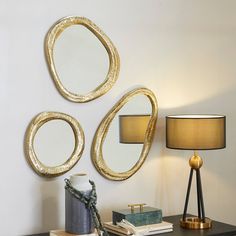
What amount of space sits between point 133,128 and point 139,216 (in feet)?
1.82

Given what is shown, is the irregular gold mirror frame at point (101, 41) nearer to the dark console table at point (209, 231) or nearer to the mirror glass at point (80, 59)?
the mirror glass at point (80, 59)

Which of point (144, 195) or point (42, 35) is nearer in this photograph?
point (42, 35)

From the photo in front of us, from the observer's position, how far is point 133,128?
9.16 feet

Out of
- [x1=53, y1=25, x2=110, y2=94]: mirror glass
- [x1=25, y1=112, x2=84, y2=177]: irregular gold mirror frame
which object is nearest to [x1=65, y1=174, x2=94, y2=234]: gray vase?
[x1=25, y1=112, x2=84, y2=177]: irregular gold mirror frame

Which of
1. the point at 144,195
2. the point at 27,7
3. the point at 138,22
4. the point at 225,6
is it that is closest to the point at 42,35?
the point at 27,7

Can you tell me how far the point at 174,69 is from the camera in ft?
9.61

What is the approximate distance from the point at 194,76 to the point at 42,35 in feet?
3.22

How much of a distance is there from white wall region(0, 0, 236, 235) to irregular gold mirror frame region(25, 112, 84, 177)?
35 millimetres

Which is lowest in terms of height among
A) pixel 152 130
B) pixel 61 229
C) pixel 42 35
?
pixel 61 229

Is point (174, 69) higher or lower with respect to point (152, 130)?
higher

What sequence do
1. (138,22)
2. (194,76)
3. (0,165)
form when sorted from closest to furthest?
(0,165) → (138,22) → (194,76)

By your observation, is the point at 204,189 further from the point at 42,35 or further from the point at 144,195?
the point at 42,35

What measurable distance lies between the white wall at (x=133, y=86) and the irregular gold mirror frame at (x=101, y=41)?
3 centimetres

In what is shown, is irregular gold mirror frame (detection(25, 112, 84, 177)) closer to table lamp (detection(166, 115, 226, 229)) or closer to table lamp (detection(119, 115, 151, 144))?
table lamp (detection(119, 115, 151, 144))
